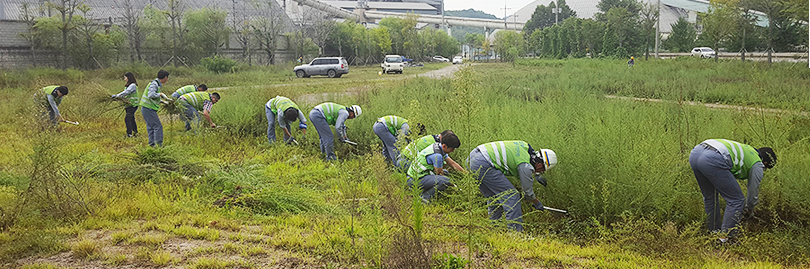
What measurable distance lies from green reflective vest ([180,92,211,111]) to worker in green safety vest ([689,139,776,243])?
332 inches

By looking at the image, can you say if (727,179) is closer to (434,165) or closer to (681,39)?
(434,165)

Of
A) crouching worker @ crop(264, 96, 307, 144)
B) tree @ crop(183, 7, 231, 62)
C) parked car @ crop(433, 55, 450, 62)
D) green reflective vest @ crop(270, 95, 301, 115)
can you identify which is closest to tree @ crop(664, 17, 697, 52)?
parked car @ crop(433, 55, 450, 62)

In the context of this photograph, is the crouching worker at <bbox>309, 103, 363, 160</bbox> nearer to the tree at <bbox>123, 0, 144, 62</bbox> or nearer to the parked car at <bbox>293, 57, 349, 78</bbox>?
the parked car at <bbox>293, 57, 349, 78</bbox>

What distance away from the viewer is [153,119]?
8.94m

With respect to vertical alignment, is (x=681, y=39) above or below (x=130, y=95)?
above

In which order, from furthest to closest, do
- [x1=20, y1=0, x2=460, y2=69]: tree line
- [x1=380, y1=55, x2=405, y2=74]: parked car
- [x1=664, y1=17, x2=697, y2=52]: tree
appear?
[x1=664, y1=17, x2=697, y2=52]: tree < [x1=380, y1=55, x2=405, y2=74]: parked car < [x1=20, y1=0, x2=460, y2=69]: tree line

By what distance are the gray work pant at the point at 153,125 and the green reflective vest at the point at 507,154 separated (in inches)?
249

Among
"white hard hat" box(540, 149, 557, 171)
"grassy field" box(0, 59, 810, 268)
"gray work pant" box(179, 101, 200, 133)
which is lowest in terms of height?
"grassy field" box(0, 59, 810, 268)

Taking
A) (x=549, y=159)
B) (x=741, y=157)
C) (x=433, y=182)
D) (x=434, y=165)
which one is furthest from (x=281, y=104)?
(x=741, y=157)

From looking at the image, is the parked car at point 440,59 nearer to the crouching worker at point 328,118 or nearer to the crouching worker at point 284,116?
the crouching worker at point 284,116

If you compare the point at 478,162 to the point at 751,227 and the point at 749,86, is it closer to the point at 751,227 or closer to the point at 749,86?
the point at 751,227

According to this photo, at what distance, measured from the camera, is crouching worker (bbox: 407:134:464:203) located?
540cm

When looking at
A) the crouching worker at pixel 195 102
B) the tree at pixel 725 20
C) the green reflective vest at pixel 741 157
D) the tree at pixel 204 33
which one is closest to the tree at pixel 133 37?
the tree at pixel 204 33

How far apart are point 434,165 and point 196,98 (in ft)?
21.3
